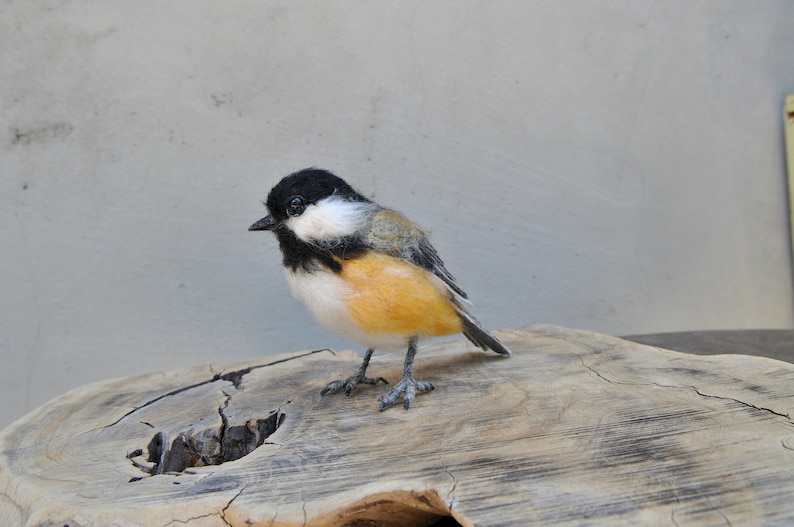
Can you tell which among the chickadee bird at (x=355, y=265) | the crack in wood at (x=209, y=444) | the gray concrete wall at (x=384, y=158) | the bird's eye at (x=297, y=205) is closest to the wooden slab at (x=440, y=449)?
the crack in wood at (x=209, y=444)

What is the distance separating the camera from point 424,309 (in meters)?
1.30

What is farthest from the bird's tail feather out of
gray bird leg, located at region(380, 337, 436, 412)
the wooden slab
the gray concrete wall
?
the gray concrete wall

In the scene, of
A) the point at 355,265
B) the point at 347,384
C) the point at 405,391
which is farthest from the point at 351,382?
the point at 355,265

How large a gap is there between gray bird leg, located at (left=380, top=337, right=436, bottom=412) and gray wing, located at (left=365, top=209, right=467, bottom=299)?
17cm

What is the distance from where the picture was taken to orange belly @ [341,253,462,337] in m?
1.23

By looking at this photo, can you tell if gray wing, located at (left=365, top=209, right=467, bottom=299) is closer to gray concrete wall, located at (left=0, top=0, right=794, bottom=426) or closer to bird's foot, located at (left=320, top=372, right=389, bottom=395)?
bird's foot, located at (left=320, top=372, right=389, bottom=395)

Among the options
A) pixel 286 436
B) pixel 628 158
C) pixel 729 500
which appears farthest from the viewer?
pixel 628 158

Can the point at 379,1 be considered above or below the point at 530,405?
above

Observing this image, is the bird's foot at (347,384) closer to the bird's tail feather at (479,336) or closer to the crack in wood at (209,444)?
the crack in wood at (209,444)

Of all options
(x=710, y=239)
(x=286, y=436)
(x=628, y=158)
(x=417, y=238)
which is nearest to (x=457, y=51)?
(x=628, y=158)

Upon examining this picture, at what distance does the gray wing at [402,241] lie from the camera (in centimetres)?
127

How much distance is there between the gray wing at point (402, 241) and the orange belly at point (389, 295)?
19mm

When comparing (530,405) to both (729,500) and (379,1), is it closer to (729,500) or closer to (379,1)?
(729,500)

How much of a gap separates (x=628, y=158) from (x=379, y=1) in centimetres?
108
